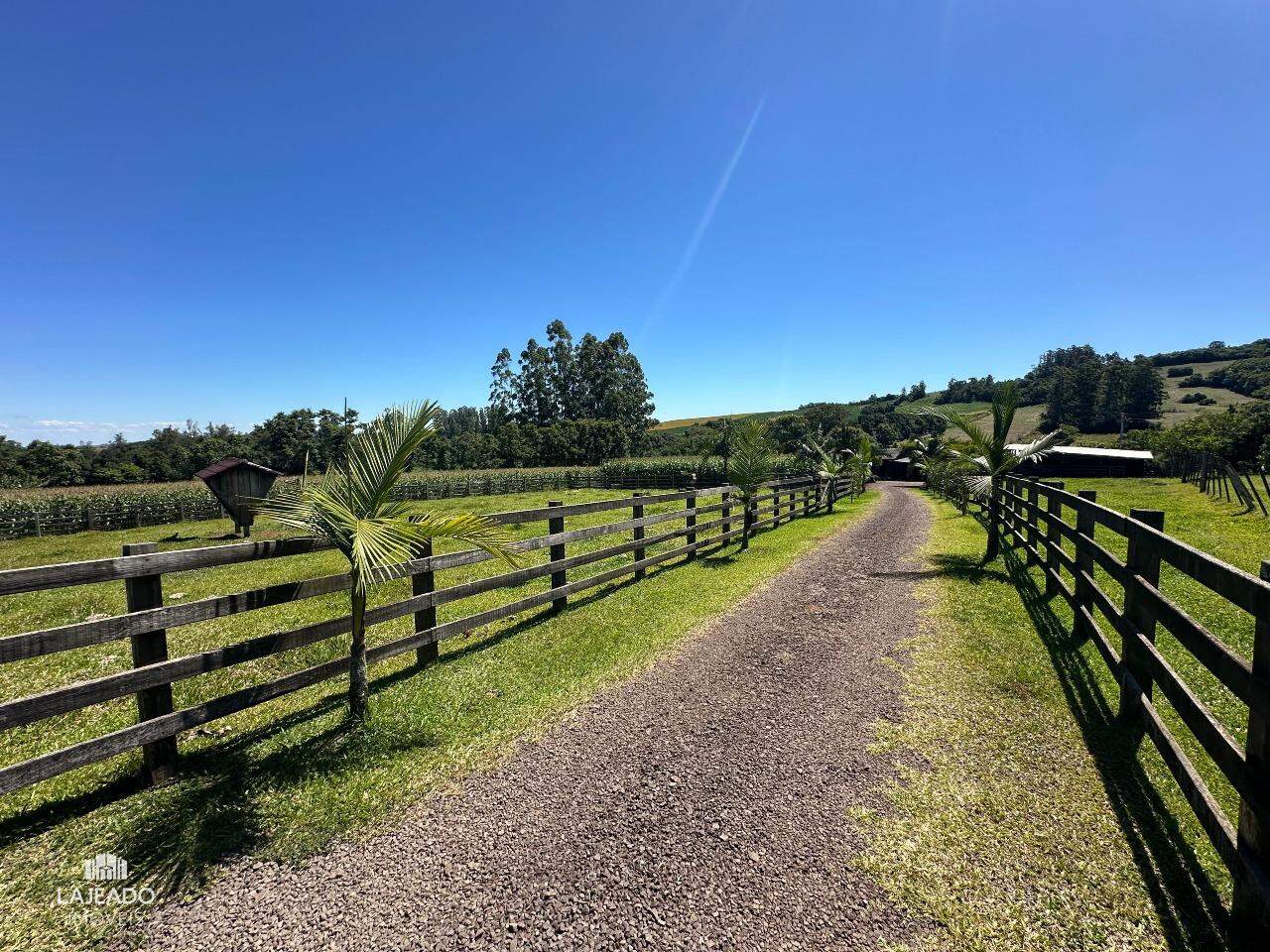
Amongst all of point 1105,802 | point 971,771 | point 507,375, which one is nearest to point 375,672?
point 971,771

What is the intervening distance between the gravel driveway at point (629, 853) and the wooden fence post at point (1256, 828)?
128 centimetres

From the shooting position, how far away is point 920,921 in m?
2.25

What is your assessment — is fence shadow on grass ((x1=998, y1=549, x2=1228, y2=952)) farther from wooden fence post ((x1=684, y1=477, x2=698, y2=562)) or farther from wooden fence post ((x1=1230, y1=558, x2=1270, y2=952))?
wooden fence post ((x1=684, y1=477, x2=698, y2=562))

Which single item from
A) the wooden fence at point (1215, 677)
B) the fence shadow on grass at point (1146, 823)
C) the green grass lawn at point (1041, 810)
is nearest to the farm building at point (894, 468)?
the green grass lawn at point (1041, 810)

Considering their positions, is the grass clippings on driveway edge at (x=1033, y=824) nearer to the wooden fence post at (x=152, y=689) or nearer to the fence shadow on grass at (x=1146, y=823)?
the fence shadow on grass at (x=1146, y=823)

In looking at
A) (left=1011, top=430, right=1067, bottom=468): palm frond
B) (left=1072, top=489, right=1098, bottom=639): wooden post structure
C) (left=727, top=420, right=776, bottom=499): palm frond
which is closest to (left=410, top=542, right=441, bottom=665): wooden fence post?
(left=1072, top=489, right=1098, bottom=639): wooden post structure

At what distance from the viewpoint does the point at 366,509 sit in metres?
3.90

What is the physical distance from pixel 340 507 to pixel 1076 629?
7.26 m

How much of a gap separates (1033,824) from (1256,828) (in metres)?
0.96

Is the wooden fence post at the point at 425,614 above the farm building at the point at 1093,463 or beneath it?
above

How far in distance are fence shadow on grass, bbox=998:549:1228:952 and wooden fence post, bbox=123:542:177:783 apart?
5430 millimetres

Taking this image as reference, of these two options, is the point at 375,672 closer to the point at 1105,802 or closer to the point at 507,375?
the point at 1105,802

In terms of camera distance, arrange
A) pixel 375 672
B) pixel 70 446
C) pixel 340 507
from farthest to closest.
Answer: pixel 70 446, pixel 375 672, pixel 340 507

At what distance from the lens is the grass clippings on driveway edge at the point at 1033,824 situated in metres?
2.22
